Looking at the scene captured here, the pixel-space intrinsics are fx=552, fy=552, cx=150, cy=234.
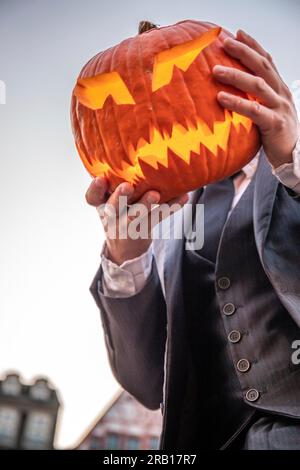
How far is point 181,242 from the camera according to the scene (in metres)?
0.77

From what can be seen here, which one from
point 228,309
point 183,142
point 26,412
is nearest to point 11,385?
point 26,412

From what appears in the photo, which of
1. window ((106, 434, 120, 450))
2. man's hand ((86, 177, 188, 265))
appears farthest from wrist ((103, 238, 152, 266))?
window ((106, 434, 120, 450))

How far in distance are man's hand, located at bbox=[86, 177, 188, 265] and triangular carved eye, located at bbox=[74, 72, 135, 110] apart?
9cm

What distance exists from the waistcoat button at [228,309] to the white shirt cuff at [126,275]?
12 cm

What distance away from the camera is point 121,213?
0.63m

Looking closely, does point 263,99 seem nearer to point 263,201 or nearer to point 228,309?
point 263,201

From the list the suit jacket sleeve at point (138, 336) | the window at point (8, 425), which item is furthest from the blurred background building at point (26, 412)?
the suit jacket sleeve at point (138, 336)

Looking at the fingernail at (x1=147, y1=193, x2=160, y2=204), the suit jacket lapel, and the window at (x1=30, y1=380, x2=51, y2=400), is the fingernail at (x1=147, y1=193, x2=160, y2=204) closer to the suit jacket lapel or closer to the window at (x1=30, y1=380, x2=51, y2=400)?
the suit jacket lapel

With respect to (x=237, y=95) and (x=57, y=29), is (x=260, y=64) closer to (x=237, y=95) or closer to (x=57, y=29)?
(x=237, y=95)

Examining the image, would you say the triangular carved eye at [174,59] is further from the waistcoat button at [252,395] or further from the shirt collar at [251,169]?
the waistcoat button at [252,395]
